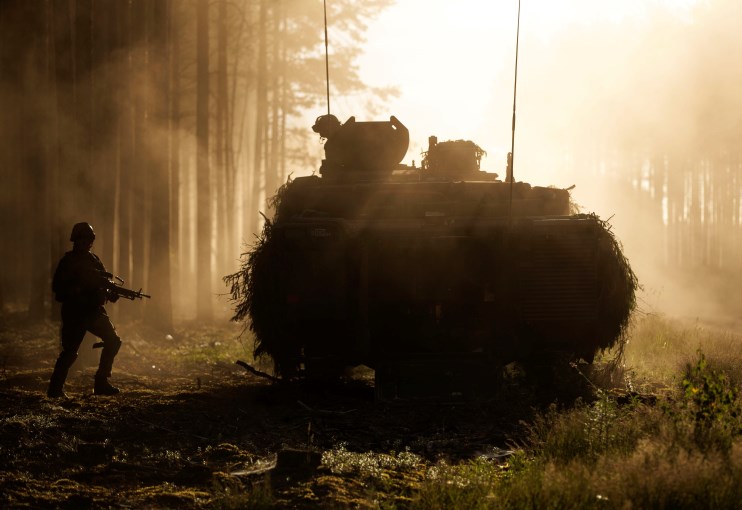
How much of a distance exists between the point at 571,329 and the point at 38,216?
47.1ft

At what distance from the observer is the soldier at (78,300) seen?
11.6 m

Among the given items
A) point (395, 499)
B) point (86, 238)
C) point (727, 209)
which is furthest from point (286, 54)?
point (727, 209)

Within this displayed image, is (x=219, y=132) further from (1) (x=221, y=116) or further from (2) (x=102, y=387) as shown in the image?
(2) (x=102, y=387)

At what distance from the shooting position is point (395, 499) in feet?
22.9

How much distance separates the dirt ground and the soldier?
0.29m

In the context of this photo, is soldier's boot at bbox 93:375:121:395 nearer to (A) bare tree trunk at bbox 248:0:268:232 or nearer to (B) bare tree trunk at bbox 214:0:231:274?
(B) bare tree trunk at bbox 214:0:231:274

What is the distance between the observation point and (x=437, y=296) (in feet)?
36.4

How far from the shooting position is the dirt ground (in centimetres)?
716

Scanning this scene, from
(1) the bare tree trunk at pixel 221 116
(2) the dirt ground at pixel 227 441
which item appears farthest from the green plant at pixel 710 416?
(1) the bare tree trunk at pixel 221 116

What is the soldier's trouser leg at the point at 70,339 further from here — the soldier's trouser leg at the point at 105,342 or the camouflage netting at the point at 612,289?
the camouflage netting at the point at 612,289

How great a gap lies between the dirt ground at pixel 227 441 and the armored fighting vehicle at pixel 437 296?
18.2 inches

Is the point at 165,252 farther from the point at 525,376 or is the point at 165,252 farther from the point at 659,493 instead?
the point at 659,493

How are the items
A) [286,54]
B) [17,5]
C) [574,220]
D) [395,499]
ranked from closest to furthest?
[395,499]
[574,220]
[17,5]
[286,54]

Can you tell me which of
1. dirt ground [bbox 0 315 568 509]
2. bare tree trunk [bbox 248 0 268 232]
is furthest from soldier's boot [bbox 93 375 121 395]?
bare tree trunk [bbox 248 0 268 232]
